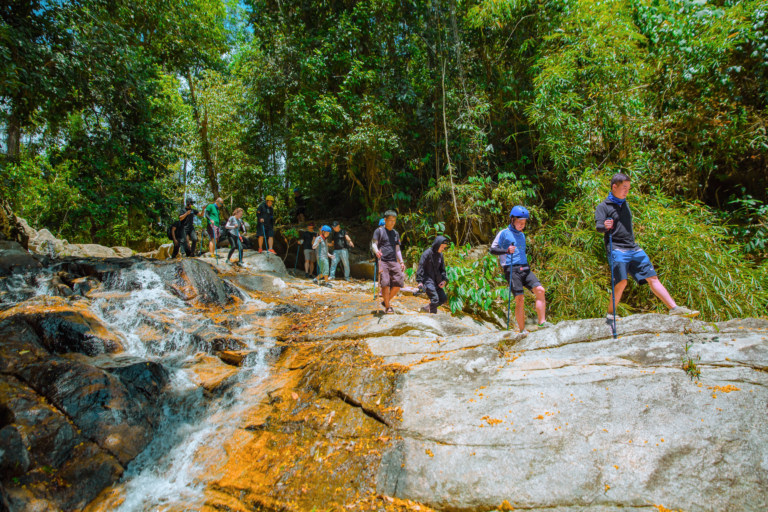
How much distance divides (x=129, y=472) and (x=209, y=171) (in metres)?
14.4

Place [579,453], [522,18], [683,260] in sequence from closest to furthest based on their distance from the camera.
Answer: [579,453] → [683,260] → [522,18]

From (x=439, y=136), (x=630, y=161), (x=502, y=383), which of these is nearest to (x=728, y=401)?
(x=502, y=383)

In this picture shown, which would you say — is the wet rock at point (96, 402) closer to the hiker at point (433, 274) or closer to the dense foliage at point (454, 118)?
the hiker at point (433, 274)

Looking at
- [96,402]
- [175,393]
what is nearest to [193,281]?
[175,393]

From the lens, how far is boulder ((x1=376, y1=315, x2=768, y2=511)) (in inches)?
96.8

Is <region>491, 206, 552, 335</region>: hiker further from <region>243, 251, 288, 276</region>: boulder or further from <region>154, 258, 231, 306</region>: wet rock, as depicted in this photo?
<region>243, 251, 288, 276</region>: boulder

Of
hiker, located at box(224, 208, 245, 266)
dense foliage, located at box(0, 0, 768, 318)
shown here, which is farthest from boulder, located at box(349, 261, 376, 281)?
hiker, located at box(224, 208, 245, 266)

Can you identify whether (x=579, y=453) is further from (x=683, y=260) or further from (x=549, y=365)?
(x=683, y=260)

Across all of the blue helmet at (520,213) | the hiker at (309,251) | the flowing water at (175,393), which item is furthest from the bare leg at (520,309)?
the hiker at (309,251)

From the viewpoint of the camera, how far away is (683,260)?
21.1 feet

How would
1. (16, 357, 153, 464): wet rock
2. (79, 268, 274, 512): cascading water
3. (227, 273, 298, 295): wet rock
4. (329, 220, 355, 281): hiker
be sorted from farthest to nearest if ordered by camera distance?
(329, 220, 355, 281): hiker
(227, 273, 298, 295): wet rock
(16, 357, 153, 464): wet rock
(79, 268, 274, 512): cascading water

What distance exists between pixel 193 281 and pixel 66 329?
104 inches

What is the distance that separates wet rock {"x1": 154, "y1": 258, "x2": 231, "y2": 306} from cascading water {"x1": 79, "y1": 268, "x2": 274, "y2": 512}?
0.19 metres

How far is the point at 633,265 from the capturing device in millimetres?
4188
